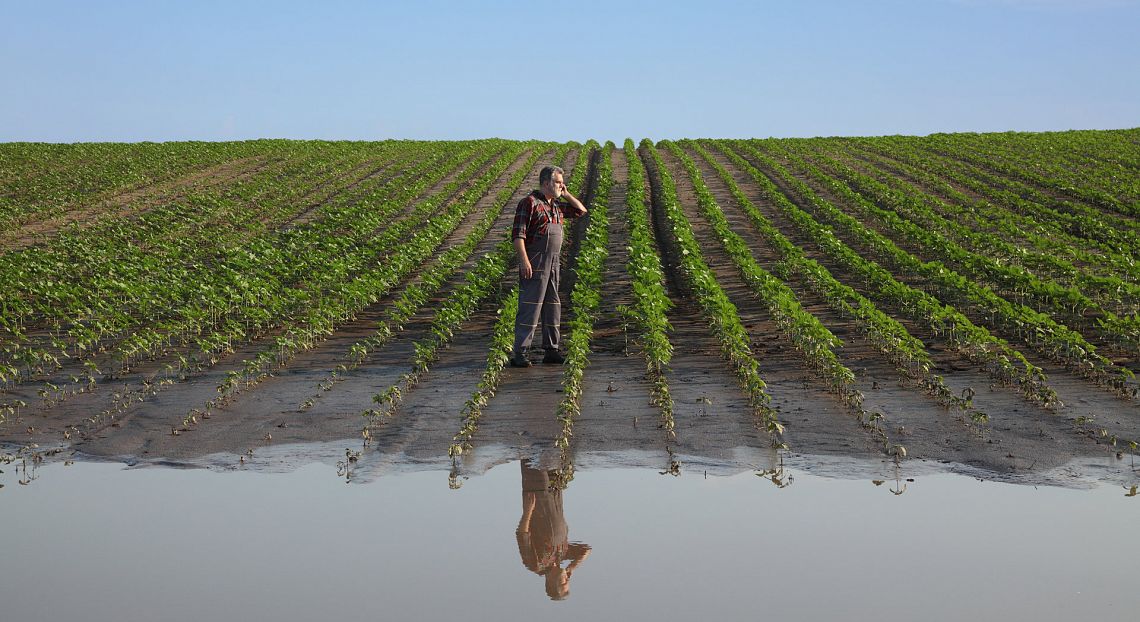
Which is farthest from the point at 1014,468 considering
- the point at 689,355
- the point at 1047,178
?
the point at 1047,178

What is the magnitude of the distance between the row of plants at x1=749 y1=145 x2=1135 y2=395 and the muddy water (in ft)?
10.1

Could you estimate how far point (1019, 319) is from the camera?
1110 centimetres

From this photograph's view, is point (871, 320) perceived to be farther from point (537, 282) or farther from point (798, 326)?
point (537, 282)

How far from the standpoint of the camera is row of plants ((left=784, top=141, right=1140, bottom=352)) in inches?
474

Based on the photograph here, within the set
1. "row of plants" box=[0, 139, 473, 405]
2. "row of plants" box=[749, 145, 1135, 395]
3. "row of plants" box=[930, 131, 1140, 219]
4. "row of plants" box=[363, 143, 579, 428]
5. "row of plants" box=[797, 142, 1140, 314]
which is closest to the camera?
"row of plants" box=[363, 143, 579, 428]

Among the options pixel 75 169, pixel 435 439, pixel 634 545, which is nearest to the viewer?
pixel 634 545

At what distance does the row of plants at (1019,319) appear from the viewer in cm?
961

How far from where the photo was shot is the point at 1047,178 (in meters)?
31.9

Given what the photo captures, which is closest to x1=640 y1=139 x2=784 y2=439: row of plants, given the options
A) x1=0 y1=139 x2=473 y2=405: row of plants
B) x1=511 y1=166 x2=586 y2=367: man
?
x1=511 y1=166 x2=586 y2=367: man

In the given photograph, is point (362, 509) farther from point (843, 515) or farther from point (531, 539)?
point (843, 515)

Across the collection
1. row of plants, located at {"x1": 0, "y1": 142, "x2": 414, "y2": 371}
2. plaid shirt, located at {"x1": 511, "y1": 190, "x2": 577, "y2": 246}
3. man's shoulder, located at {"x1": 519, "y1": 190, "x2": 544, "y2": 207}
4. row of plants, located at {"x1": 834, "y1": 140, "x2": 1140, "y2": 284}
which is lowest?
row of plants, located at {"x1": 0, "y1": 142, "x2": 414, "y2": 371}

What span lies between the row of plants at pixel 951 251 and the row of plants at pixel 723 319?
299 centimetres

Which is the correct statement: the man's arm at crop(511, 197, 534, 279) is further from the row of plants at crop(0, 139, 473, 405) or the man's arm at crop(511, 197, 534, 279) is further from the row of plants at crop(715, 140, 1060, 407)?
the row of plants at crop(715, 140, 1060, 407)

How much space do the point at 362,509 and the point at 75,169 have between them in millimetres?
36753
